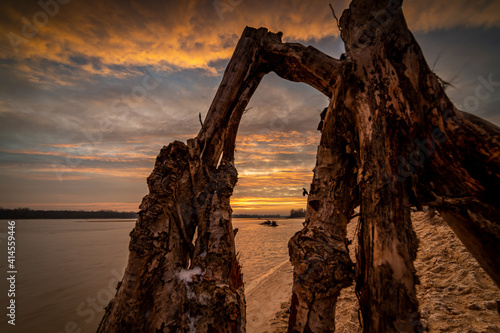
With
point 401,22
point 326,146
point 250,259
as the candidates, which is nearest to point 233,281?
point 326,146

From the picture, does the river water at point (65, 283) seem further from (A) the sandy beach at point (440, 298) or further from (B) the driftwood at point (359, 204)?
(B) the driftwood at point (359, 204)

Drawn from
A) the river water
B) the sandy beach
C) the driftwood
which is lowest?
the river water

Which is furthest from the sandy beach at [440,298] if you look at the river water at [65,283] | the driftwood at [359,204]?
the river water at [65,283]

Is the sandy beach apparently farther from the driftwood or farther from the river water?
the river water

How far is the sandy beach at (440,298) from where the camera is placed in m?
2.67

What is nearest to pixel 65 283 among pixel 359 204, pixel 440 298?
pixel 359 204

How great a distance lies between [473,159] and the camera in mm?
1829

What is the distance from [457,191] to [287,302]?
4365mm

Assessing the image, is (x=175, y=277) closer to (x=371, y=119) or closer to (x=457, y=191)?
(x=371, y=119)

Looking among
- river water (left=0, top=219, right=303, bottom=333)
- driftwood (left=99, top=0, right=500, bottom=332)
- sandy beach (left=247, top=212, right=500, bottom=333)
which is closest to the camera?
driftwood (left=99, top=0, right=500, bottom=332)

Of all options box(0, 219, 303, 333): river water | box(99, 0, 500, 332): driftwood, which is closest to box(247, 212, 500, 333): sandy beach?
box(99, 0, 500, 332): driftwood

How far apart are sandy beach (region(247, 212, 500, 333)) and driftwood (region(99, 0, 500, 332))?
522 mm

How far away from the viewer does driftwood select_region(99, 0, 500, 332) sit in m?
1.76

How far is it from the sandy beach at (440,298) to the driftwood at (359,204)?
Result: 522 millimetres
